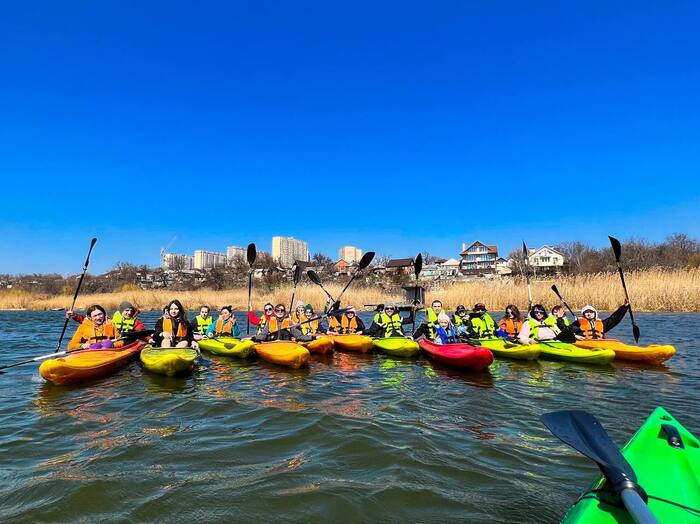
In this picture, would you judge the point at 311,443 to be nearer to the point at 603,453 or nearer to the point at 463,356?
the point at 603,453

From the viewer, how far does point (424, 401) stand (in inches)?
241

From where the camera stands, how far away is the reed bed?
1773cm

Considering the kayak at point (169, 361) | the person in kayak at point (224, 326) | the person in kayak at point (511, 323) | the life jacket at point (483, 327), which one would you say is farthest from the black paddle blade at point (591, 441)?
the person in kayak at point (224, 326)

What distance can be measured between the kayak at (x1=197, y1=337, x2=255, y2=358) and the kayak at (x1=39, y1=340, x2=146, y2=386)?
186 cm

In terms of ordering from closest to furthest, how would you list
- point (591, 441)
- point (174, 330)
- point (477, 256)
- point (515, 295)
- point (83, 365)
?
point (591, 441), point (83, 365), point (174, 330), point (515, 295), point (477, 256)

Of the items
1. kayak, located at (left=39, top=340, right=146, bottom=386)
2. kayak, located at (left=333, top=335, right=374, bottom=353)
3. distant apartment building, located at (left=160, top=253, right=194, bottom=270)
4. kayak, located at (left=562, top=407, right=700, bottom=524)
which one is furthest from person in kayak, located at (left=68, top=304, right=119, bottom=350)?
distant apartment building, located at (left=160, top=253, right=194, bottom=270)

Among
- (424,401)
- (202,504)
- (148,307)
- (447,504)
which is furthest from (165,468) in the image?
(148,307)

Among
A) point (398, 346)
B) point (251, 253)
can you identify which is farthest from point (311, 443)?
point (251, 253)

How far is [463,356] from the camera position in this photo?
798 centimetres

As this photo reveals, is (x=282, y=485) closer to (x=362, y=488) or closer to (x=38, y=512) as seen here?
(x=362, y=488)

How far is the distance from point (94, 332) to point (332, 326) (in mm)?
5551

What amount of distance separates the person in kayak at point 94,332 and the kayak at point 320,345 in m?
3.89

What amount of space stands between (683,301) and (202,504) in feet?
66.0

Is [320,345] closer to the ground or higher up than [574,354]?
higher up
